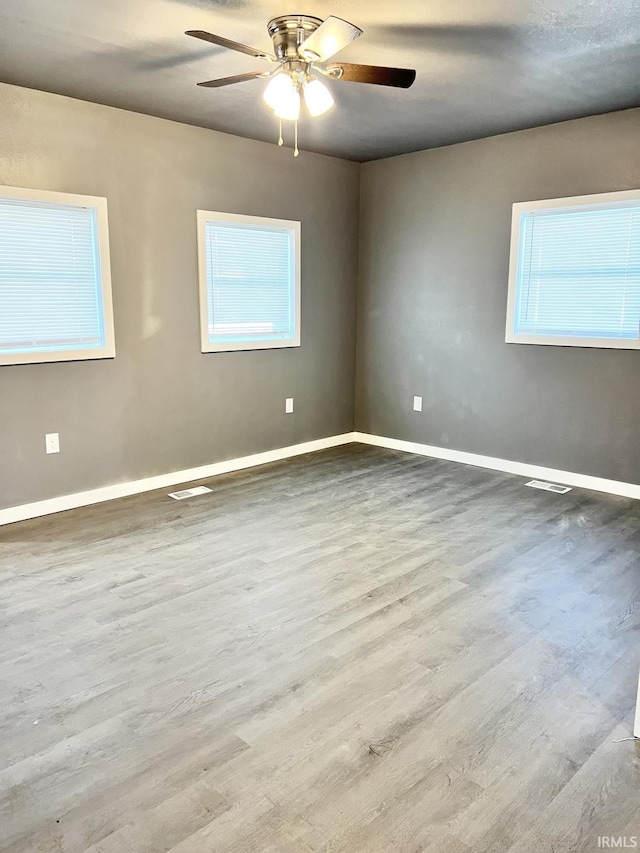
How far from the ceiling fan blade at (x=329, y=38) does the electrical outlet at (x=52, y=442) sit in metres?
2.62

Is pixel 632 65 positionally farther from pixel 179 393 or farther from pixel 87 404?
pixel 87 404

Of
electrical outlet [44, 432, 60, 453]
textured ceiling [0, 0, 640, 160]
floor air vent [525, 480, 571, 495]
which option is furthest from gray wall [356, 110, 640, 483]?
electrical outlet [44, 432, 60, 453]

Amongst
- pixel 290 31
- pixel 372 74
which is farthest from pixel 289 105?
pixel 372 74

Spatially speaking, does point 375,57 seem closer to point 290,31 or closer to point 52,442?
point 290,31

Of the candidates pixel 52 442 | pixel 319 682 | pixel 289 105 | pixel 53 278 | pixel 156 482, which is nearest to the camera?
pixel 319 682

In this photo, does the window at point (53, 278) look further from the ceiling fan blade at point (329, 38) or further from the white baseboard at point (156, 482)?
the ceiling fan blade at point (329, 38)

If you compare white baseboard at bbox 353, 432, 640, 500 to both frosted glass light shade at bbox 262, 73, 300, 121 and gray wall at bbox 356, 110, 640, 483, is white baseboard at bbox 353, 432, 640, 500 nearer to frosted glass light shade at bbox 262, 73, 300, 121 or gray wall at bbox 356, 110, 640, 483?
gray wall at bbox 356, 110, 640, 483

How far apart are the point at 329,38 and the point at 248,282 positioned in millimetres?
2539

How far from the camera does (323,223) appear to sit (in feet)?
17.4

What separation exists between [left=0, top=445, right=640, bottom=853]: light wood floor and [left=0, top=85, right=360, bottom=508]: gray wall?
2.01 ft

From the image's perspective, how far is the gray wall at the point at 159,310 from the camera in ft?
12.2

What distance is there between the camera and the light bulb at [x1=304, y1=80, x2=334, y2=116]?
2.75 m

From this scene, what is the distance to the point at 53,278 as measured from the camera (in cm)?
373

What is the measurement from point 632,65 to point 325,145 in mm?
2324
